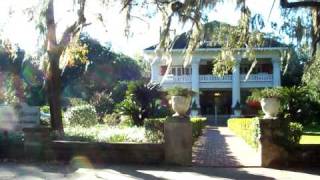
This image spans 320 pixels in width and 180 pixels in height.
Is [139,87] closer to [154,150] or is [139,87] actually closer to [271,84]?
[154,150]

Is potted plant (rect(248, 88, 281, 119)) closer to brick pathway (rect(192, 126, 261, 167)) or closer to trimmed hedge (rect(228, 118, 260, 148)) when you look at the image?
trimmed hedge (rect(228, 118, 260, 148))

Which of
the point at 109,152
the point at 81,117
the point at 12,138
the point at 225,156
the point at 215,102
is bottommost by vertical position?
the point at 225,156

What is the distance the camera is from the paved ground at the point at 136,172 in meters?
11.2

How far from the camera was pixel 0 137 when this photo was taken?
1459cm

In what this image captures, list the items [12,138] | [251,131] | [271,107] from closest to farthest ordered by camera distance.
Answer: [271,107] → [12,138] → [251,131]

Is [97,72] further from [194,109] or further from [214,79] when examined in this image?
[194,109]

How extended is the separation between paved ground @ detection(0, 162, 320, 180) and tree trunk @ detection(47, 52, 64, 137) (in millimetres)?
4486

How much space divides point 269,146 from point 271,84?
3648 cm

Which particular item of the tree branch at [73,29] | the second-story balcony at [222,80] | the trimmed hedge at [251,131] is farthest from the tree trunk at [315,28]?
the second-story balcony at [222,80]

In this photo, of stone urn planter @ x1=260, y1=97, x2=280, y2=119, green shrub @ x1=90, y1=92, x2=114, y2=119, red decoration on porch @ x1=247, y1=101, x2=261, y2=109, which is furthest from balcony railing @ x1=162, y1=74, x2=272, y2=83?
stone urn planter @ x1=260, y1=97, x2=280, y2=119

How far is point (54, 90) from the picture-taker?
17312 millimetres

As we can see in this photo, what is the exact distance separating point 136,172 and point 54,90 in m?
6.39

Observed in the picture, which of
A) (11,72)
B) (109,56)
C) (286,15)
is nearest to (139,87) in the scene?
(286,15)

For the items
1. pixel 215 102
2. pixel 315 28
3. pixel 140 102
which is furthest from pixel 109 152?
pixel 215 102
